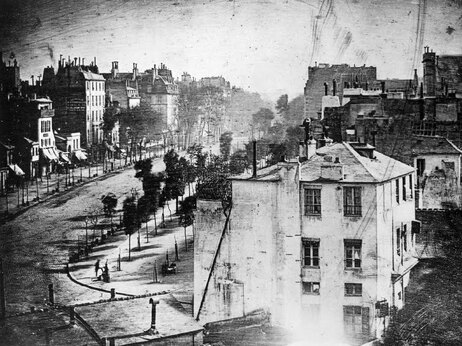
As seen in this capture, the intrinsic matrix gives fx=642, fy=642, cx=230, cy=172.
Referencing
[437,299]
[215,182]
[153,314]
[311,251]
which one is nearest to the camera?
[153,314]

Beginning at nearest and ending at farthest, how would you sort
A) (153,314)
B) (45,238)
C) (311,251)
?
(153,314) → (311,251) → (45,238)

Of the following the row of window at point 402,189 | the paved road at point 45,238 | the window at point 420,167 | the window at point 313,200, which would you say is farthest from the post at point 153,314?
the window at point 420,167

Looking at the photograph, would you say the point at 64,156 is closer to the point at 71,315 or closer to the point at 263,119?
the point at 71,315

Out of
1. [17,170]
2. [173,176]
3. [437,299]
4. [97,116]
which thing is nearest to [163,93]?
[97,116]

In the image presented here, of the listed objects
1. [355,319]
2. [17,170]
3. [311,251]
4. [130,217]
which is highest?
Result: [17,170]

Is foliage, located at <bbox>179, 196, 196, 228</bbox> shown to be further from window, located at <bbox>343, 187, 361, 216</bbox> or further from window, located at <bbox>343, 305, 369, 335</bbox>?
window, located at <bbox>343, 305, 369, 335</bbox>

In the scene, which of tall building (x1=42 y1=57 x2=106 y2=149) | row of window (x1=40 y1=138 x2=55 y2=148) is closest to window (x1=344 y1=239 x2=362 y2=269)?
tall building (x1=42 y1=57 x2=106 y2=149)

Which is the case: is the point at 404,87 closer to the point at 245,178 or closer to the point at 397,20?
the point at 397,20
